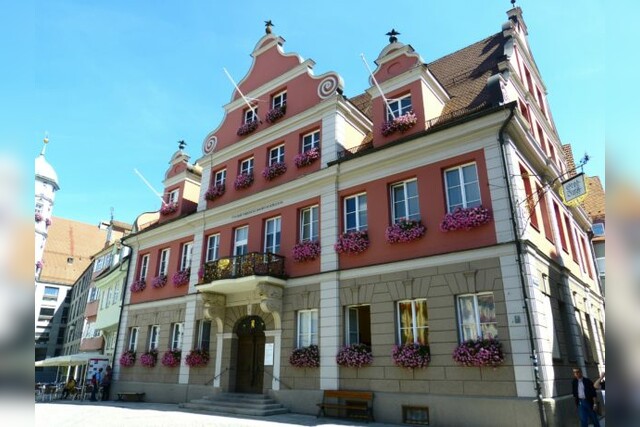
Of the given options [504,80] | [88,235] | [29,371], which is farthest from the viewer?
[88,235]

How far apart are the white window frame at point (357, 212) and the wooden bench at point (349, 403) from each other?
5.69m

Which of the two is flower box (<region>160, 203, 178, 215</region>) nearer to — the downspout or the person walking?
the person walking

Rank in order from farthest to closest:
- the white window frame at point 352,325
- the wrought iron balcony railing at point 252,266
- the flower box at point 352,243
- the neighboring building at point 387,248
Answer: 1. the wrought iron balcony railing at point 252,266
2. the flower box at point 352,243
3. the white window frame at point 352,325
4. the neighboring building at point 387,248

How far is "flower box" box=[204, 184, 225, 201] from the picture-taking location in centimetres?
2194

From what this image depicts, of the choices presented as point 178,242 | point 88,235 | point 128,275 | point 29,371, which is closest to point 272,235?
point 178,242

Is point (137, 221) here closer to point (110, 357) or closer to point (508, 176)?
point (110, 357)

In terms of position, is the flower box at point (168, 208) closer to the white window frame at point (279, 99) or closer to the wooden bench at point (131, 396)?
the white window frame at point (279, 99)

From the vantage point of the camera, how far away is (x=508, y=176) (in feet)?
42.4

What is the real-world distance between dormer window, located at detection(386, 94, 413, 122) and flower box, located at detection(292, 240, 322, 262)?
5612 millimetres

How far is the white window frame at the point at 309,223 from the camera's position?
17.4 meters

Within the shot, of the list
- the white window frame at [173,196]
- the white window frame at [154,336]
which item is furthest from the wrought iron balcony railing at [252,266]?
the white window frame at [173,196]

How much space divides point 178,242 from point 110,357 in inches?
330

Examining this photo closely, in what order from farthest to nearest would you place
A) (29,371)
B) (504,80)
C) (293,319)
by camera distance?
(293,319) → (504,80) → (29,371)

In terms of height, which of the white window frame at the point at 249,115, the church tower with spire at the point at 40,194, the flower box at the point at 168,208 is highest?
the white window frame at the point at 249,115
